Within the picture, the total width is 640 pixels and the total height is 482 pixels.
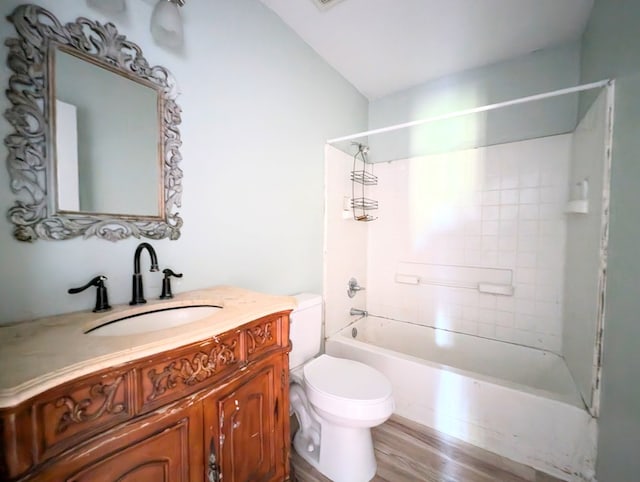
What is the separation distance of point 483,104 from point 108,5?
8.17 feet

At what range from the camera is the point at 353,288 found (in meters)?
2.48

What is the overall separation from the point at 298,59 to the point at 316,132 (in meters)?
0.49

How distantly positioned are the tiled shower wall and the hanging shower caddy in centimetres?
8

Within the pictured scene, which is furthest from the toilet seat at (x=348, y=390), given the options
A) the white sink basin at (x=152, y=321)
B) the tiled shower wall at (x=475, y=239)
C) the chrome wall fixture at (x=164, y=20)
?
the chrome wall fixture at (x=164, y=20)

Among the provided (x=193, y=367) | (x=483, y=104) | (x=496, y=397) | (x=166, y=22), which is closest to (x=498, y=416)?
(x=496, y=397)

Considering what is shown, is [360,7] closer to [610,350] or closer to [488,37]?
[488,37]

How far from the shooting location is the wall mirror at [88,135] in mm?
811

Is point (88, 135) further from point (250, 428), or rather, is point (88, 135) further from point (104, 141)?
point (250, 428)

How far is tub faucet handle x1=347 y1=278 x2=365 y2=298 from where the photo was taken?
245 centimetres

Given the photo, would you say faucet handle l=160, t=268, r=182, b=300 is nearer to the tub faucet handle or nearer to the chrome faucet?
the chrome faucet

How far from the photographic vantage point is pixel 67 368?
53cm

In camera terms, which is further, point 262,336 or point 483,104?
point 483,104

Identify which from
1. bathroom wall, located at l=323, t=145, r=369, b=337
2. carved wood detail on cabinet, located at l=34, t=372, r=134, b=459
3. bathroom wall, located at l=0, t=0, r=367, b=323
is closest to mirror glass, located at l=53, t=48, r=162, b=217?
bathroom wall, located at l=0, t=0, r=367, b=323

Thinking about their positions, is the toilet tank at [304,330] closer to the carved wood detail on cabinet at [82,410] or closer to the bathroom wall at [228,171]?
the bathroom wall at [228,171]
